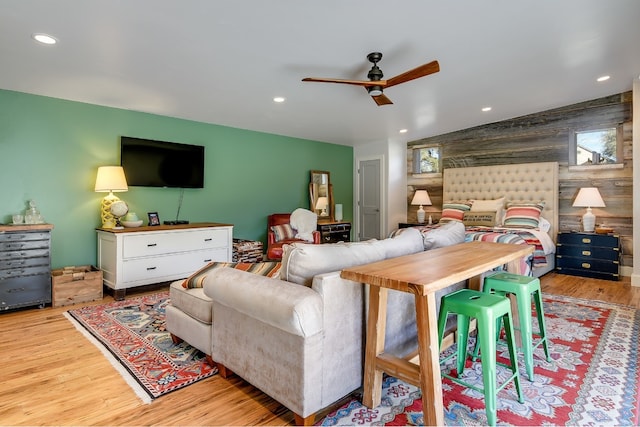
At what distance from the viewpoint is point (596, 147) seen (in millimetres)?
5176

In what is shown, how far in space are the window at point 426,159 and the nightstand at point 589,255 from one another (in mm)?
2561

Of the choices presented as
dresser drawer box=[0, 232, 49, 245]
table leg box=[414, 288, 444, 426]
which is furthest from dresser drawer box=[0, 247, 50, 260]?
table leg box=[414, 288, 444, 426]

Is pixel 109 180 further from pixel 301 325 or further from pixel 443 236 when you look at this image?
pixel 443 236

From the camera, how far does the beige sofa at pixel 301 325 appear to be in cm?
163

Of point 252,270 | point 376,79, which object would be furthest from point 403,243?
point 376,79

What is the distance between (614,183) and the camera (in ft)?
16.5

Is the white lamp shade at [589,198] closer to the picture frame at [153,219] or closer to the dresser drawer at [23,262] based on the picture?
the picture frame at [153,219]

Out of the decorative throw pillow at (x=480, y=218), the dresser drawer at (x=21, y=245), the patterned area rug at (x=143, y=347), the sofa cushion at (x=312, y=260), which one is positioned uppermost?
the decorative throw pillow at (x=480, y=218)

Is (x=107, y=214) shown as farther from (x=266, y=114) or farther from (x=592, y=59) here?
(x=592, y=59)

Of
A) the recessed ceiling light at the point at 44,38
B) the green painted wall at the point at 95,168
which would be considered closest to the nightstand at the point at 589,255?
the green painted wall at the point at 95,168

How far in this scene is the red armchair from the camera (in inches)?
201

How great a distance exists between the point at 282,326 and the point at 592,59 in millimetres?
4374

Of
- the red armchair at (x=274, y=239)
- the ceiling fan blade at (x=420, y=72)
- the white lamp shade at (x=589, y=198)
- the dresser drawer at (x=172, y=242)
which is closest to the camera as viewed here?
the ceiling fan blade at (x=420, y=72)

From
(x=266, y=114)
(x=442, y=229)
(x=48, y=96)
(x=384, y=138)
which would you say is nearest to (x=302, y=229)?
(x=266, y=114)
